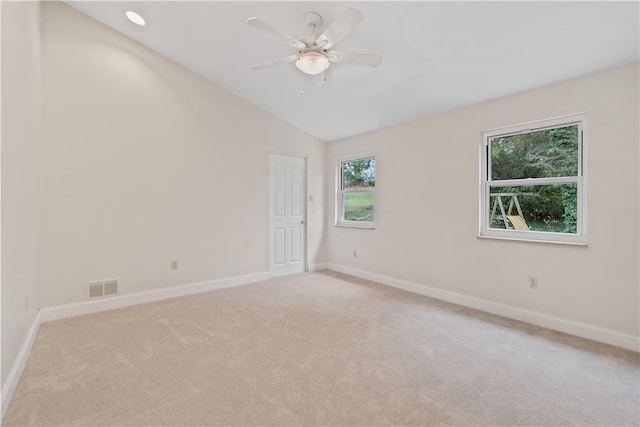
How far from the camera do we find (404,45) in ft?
8.70

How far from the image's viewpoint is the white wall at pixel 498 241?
8.14ft

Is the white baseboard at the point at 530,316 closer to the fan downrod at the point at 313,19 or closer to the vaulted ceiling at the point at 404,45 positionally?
the vaulted ceiling at the point at 404,45

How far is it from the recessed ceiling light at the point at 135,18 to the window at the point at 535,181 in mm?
3955

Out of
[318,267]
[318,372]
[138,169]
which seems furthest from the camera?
[318,267]

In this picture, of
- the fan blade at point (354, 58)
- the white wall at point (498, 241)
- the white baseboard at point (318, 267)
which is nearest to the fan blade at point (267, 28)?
the fan blade at point (354, 58)

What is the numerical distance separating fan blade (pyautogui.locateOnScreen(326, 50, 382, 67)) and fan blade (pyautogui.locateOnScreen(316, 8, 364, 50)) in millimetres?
98

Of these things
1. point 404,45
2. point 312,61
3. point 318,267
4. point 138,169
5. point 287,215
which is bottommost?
point 318,267

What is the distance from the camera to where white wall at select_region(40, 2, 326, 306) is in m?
3.05

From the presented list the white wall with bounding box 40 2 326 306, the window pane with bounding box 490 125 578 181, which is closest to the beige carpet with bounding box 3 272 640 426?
the white wall with bounding box 40 2 326 306

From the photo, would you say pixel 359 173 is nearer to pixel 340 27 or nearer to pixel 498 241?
pixel 498 241

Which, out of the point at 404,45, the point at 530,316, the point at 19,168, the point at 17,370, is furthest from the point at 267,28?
the point at 530,316

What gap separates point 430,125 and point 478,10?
176 cm

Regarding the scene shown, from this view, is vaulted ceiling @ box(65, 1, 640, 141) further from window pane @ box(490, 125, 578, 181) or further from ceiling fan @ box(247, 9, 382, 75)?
window pane @ box(490, 125, 578, 181)

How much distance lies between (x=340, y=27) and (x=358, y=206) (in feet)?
10.8
